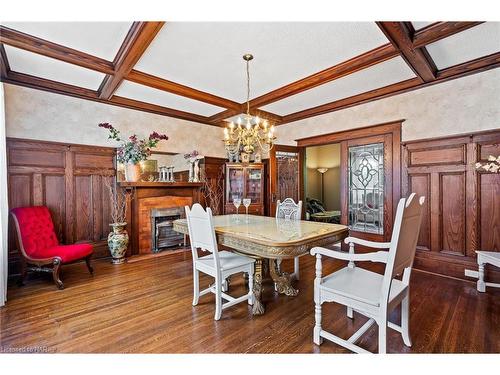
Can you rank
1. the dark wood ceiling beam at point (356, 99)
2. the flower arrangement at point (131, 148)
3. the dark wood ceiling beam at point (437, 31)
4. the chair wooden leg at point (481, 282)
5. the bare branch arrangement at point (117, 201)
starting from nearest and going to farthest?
1. the dark wood ceiling beam at point (437, 31)
2. the chair wooden leg at point (481, 282)
3. the dark wood ceiling beam at point (356, 99)
4. the flower arrangement at point (131, 148)
5. the bare branch arrangement at point (117, 201)

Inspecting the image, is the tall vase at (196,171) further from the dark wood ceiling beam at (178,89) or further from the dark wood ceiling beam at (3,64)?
the dark wood ceiling beam at (3,64)

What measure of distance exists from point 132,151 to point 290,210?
2.61 m

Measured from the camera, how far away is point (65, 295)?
255cm

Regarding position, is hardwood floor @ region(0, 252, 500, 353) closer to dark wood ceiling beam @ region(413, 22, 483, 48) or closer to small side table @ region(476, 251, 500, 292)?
small side table @ region(476, 251, 500, 292)

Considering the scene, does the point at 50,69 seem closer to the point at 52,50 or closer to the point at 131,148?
the point at 52,50

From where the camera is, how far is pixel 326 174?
7.44 m

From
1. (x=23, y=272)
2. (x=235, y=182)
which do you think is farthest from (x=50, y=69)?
(x=235, y=182)

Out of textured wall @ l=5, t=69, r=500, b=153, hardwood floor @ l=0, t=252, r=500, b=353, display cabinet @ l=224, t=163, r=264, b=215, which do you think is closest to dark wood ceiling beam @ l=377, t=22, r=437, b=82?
textured wall @ l=5, t=69, r=500, b=153

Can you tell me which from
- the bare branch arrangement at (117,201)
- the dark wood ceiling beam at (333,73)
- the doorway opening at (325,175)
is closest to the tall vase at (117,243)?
the bare branch arrangement at (117,201)

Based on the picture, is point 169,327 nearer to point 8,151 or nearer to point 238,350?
point 238,350

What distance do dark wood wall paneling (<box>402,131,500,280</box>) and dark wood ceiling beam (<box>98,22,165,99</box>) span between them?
3.46 m

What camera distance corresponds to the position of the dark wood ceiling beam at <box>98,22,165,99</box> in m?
2.02

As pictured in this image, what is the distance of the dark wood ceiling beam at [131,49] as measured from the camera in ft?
6.64

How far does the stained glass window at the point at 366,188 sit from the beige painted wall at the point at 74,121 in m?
3.10
